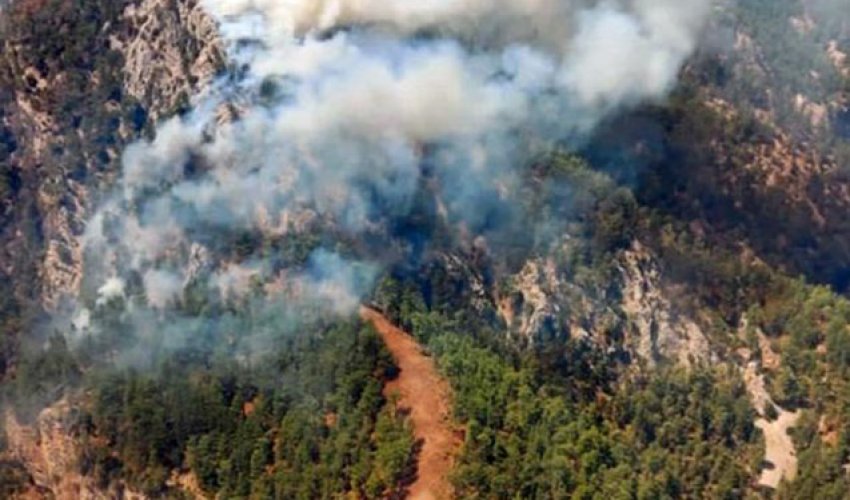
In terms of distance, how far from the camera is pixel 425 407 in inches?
2530

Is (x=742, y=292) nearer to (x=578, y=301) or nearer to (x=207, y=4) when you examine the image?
(x=578, y=301)

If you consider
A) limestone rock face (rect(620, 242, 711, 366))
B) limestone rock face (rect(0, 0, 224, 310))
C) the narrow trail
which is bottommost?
the narrow trail

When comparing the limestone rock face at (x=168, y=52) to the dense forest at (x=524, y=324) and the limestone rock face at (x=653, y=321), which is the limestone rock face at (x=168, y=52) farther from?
the limestone rock face at (x=653, y=321)

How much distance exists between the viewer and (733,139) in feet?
281

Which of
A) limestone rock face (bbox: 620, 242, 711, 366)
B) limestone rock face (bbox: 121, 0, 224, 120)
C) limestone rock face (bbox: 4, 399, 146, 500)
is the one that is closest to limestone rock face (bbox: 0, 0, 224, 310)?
limestone rock face (bbox: 121, 0, 224, 120)

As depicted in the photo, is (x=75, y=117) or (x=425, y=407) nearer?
(x=425, y=407)

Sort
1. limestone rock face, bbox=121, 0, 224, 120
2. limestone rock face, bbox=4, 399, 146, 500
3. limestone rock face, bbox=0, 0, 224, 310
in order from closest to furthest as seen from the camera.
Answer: limestone rock face, bbox=4, 399, 146, 500 → limestone rock face, bbox=121, 0, 224, 120 → limestone rock face, bbox=0, 0, 224, 310

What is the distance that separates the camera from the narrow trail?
61.5 meters

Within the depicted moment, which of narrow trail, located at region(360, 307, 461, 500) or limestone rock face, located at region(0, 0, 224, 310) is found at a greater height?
limestone rock face, located at region(0, 0, 224, 310)

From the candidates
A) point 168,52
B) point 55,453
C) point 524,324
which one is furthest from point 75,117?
point 524,324

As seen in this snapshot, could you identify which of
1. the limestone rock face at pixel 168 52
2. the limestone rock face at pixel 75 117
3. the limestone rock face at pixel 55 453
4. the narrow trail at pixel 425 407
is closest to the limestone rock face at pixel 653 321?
the narrow trail at pixel 425 407

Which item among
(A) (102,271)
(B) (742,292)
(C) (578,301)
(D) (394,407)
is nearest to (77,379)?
(A) (102,271)

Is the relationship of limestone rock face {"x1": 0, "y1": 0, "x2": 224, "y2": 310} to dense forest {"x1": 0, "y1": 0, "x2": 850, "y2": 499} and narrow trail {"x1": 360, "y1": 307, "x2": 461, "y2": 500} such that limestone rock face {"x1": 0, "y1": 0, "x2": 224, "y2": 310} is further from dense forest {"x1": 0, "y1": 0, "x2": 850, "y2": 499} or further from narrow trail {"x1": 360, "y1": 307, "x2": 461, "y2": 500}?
narrow trail {"x1": 360, "y1": 307, "x2": 461, "y2": 500}

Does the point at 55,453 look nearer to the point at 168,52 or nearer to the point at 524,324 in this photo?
the point at 524,324
